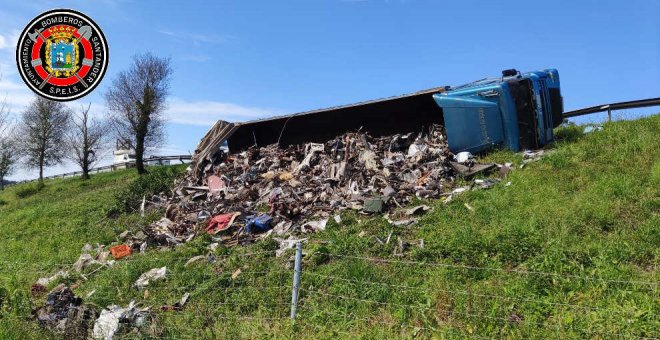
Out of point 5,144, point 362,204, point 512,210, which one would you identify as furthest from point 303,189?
point 5,144

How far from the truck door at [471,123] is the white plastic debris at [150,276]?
650cm

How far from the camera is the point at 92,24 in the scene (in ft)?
27.8

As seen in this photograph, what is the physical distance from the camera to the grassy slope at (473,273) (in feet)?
15.8

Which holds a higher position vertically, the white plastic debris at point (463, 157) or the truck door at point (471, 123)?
the truck door at point (471, 123)

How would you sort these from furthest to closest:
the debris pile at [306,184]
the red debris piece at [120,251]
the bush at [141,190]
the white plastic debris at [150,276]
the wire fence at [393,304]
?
the bush at [141,190] → the red debris piece at [120,251] → the debris pile at [306,184] → the white plastic debris at [150,276] → the wire fence at [393,304]

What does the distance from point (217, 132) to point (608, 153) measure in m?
10.1

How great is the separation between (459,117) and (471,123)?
292 millimetres

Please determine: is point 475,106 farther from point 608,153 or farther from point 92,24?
point 92,24

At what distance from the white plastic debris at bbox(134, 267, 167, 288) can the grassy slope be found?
145 millimetres

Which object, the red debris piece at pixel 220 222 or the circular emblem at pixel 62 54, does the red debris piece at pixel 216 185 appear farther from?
the circular emblem at pixel 62 54

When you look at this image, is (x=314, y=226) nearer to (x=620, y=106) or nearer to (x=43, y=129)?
(x=620, y=106)

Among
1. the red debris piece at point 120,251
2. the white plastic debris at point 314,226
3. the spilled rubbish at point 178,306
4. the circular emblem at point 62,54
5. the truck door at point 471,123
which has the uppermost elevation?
the circular emblem at point 62,54

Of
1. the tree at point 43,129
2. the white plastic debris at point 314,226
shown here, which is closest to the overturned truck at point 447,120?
the white plastic debris at point 314,226

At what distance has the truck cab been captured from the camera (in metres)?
10.2
